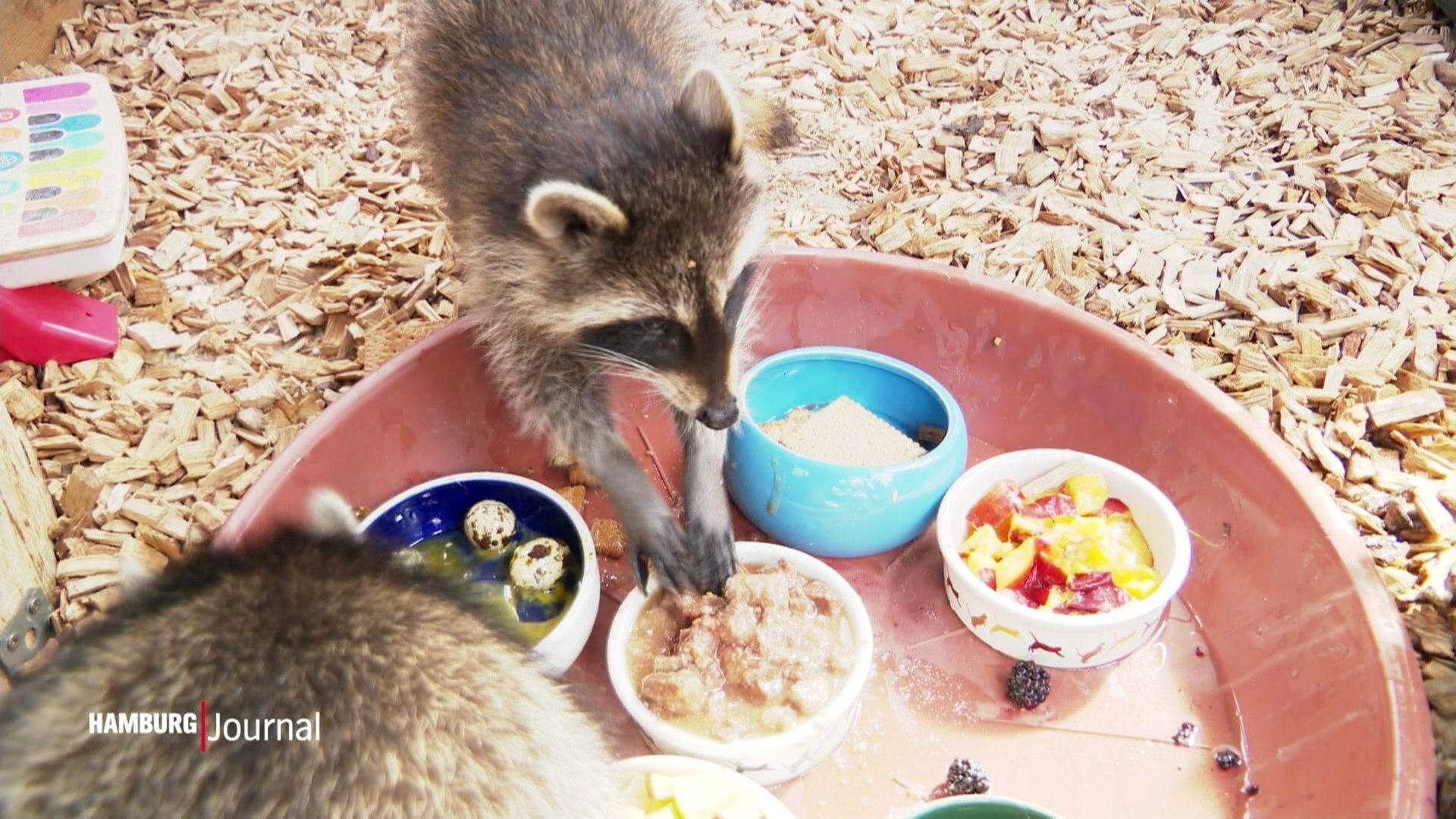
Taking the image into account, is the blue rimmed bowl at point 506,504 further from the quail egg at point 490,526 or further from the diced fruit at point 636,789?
the diced fruit at point 636,789

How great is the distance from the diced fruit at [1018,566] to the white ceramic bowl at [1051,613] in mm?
45

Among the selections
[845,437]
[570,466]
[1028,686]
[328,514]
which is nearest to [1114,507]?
[1028,686]

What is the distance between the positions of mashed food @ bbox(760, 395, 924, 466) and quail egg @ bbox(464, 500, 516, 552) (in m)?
0.69

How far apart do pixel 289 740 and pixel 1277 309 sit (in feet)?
9.42

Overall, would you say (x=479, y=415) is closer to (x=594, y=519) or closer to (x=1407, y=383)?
(x=594, y=519)

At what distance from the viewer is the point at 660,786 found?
184 cm

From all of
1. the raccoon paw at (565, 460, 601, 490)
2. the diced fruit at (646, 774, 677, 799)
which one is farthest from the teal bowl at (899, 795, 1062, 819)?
the raccoon paw at (565, 460, 601, 490)

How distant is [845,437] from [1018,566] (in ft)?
1.77

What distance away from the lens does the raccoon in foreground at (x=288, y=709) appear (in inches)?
47.3

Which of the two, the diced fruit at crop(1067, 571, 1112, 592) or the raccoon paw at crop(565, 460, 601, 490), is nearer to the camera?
the diced fruit at crop(1067, 571, 1112, 592)

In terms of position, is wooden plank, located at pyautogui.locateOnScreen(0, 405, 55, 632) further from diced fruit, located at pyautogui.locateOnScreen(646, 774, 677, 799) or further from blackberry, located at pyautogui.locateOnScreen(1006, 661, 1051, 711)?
blackberry, located at pyautogui.locateOnScreen(1006, 661, 1051, 711)

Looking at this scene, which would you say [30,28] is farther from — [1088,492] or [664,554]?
[1088,492]

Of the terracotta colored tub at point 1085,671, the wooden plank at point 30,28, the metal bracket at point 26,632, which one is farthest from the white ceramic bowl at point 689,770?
the wooden plank at point 30,28

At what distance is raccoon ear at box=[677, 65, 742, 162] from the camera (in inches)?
79.5
